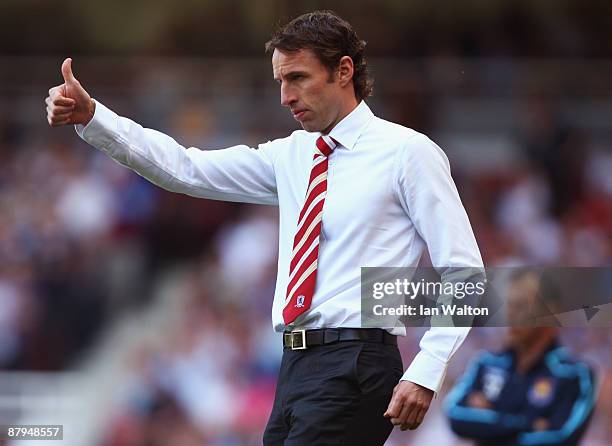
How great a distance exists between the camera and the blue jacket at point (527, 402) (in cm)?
537

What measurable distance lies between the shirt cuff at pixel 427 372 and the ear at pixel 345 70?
897 millimetres

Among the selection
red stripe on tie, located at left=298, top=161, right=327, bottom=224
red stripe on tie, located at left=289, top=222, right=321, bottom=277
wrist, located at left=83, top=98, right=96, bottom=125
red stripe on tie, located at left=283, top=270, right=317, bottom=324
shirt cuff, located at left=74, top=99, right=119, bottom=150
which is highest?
wrist, located at left=83, top=98, right=96, bottom=125

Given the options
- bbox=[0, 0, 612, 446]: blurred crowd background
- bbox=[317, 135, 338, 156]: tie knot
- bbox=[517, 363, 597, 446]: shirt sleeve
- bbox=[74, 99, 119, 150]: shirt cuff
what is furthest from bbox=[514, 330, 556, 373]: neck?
bbox=[74, 99, 119, 150]: shirt cuff

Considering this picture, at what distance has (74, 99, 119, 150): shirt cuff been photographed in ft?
13.1

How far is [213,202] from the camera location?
32.7 ft

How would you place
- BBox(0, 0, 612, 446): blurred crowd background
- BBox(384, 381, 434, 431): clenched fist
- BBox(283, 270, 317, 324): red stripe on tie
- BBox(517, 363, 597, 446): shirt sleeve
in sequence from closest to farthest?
BBox(384, 381, 434, 431): clenched fist
BBox(283, 270, 317, 324): red stripe on tie
BBox(517, 363, 597, 446): shirt sleeve
BBox(0, 0, 612, 446): blurred crowd background

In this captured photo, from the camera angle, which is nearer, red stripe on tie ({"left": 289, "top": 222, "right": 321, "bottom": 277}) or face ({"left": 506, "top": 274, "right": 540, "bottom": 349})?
red stripe on tie ({"left": 289, "top": 222, "right": 321, "bottom": 277})

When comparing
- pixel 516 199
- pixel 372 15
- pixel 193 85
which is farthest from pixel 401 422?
pixel 372 15

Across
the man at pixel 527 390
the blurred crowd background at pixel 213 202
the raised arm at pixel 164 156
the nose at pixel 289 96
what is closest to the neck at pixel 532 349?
the man at pixel 527 390

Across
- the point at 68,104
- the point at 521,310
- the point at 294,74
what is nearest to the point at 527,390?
the point at 521,310

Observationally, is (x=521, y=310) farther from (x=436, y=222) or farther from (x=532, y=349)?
(x=436, y=222)

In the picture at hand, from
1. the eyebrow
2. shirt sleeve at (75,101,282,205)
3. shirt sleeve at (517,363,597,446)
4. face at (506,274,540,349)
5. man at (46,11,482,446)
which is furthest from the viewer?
face at (506,274,540,349)

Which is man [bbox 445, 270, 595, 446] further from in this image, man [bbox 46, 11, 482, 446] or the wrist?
the wrist

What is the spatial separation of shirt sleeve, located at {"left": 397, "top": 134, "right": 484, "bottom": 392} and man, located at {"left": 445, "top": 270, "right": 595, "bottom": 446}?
169 cm
